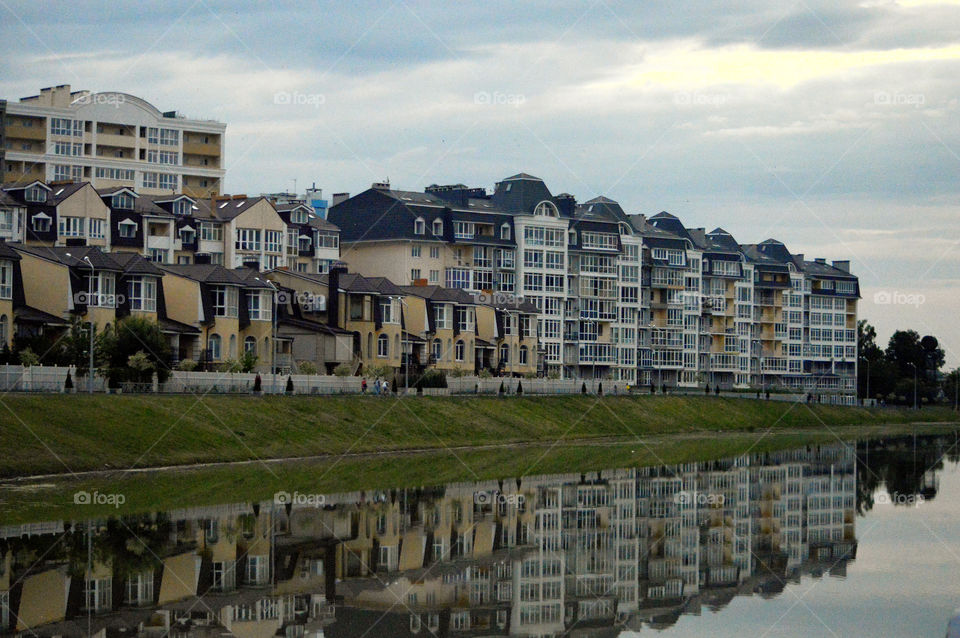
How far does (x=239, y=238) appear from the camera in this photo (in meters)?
125

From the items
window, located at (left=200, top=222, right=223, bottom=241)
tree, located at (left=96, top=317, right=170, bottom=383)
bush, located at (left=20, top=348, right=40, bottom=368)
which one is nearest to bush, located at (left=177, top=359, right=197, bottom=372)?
tree, located at (left=96, top=317, right=170, bottom=383)

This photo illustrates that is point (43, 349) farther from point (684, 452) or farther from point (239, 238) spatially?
point (239, 238)

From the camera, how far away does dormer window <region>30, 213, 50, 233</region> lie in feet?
354

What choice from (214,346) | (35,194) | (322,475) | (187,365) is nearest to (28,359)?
(187,365)

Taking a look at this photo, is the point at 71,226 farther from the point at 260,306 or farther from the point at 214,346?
the point at 214,346

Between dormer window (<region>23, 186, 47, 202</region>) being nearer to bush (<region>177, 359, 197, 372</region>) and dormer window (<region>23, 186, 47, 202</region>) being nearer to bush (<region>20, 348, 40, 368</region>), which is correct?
bush (<region>177, 359, 197, 372</region>)

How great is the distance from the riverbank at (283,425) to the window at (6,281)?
16117 millimetres

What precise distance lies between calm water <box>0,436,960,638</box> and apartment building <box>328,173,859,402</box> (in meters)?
86.7

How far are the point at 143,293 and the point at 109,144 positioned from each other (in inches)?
2682

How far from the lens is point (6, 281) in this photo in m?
80.8

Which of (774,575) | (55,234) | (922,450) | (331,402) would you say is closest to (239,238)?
A: (55,234)

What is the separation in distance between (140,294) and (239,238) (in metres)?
33.3

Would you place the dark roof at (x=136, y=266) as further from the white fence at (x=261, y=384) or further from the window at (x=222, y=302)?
the white fence at (x=261, y=384)

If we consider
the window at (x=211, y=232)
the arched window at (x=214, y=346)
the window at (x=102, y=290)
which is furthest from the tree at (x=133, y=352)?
the window at (x=211, y=232)
